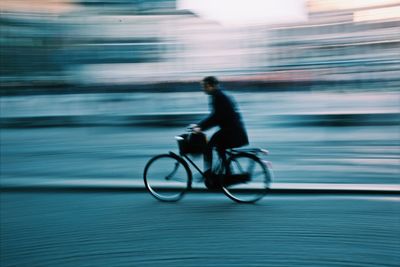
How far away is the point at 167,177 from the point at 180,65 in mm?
13838

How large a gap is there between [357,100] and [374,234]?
Result: 13.6 m

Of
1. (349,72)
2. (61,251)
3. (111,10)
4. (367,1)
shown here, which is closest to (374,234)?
(61,251)

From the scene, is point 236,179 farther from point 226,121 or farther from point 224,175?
point 226,121

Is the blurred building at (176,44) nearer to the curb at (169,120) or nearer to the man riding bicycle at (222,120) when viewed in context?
the curb at (169,120)

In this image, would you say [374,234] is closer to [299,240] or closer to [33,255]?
[299,240]

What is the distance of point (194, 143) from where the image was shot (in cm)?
601

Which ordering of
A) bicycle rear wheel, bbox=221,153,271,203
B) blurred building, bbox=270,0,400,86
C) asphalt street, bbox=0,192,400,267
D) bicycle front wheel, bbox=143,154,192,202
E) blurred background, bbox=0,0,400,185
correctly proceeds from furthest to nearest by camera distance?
blurred building, bbox=270,0,400,86 < blurred background, bbox=0,0,400,185 < bicycle front wheel, bbox=143,154,192,202 < bicycle rear wheel, bbox=221,153,271,203 < asphalt street, bbox=0,192,400,267

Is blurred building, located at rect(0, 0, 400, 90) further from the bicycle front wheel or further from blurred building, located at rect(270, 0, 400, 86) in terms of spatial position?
the bicycle front wheel

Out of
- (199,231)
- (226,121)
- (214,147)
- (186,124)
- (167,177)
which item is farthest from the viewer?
(186,124)

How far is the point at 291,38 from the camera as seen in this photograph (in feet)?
69.4

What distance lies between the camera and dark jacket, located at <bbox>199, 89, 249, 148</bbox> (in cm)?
585

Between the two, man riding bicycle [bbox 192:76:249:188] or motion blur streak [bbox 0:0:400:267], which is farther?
man riding bicycle [bbox 192:76:249:188]

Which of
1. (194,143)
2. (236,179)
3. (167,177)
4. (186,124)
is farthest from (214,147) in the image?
(186,124)

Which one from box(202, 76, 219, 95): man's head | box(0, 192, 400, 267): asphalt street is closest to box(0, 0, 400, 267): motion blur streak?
box(0, 192, 400, 267): asphalt street
